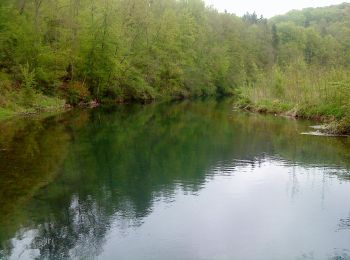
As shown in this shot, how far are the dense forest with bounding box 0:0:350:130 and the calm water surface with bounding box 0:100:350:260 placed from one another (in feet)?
37.6

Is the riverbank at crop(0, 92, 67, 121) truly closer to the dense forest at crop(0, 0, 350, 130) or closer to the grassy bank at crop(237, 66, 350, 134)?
the dense forest at crop(0, 0, 350, 130)

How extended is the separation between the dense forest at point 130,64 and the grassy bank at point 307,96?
4.5 inches

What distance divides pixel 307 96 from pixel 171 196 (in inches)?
1156

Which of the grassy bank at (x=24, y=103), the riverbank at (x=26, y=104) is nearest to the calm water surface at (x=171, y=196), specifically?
the riverbank at (x=26, y=104)

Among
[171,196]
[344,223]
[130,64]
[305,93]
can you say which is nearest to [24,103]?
[130,64]

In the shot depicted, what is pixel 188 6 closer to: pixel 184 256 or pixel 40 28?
pixel 40 28

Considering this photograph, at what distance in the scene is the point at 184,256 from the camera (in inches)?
451

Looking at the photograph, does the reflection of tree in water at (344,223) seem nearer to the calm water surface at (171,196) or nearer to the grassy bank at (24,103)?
the calm water surface at (171,196)

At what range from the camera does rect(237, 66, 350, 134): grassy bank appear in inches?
1377

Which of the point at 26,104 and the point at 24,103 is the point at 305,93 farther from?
the point at 24,103

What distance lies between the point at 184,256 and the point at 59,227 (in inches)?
157

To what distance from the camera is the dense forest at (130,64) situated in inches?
1713

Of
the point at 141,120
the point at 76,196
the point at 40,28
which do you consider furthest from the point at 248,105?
the point at 76,196

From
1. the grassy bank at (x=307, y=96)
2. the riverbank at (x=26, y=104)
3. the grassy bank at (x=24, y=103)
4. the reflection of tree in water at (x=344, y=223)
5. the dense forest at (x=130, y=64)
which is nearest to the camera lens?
the reflection of tree in water at (x=344, y=223)
